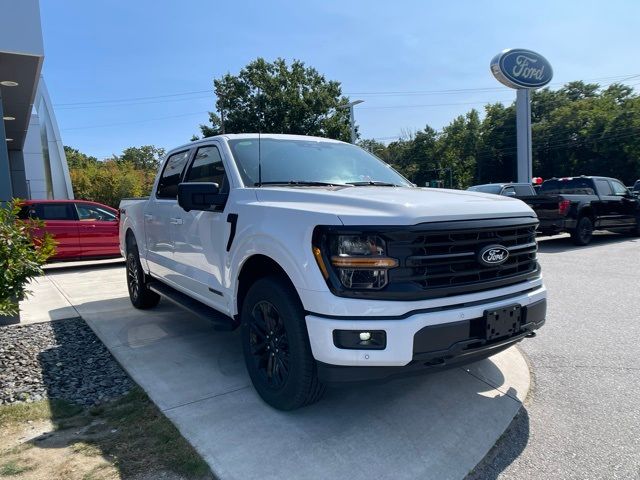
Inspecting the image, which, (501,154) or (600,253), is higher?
(501,154)

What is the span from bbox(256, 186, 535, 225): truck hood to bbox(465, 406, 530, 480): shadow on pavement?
141 cm

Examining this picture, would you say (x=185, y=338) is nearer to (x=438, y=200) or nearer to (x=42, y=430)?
(x=42, y=430)

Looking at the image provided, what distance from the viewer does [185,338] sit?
15.9 ft

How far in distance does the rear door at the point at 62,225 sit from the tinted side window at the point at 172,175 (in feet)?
22.0

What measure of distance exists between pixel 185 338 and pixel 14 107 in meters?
11.4

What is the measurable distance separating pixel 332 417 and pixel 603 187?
12290 millimetres

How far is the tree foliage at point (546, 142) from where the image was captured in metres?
42.0

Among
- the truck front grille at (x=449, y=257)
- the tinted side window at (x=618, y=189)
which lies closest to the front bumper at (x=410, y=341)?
the truck front grille at (x=449, y=257)

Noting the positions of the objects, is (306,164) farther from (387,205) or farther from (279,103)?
(279,103)

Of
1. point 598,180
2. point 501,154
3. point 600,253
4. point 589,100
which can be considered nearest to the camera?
point 600,253

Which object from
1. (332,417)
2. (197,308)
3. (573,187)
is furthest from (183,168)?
(573,187)

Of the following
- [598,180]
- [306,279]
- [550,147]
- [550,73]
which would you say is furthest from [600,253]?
[550,147]

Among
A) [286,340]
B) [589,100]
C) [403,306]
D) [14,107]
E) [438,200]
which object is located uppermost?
[589,100]

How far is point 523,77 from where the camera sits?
68.0 feet
